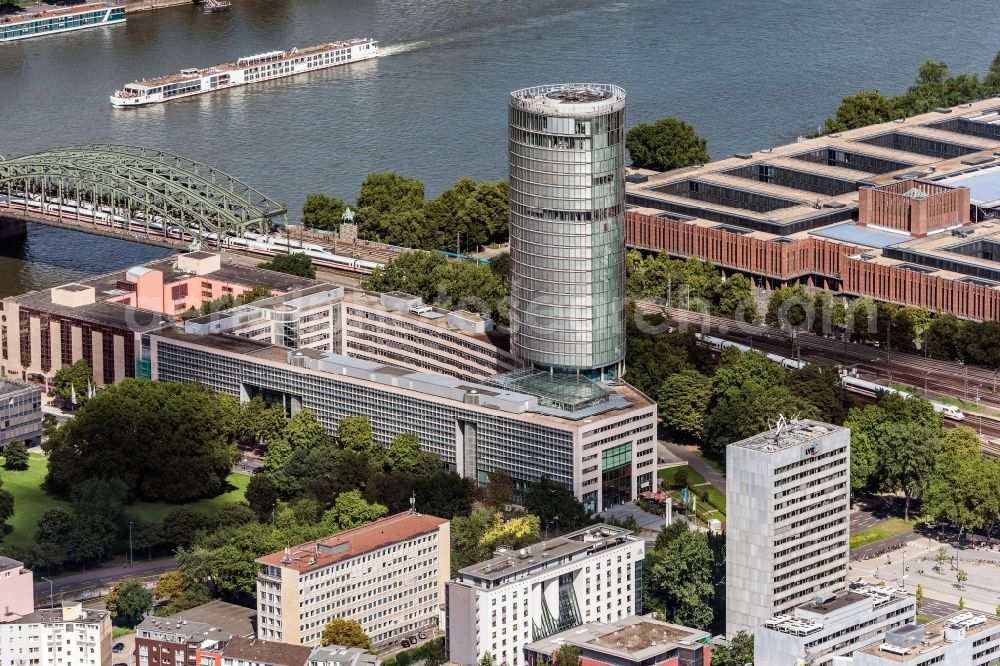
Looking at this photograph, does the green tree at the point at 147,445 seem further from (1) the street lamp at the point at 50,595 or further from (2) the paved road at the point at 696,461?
(2) the paved road at the point at 696,461

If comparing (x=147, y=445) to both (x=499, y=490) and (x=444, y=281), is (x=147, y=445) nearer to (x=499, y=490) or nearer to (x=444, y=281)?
(x=499, y=490)

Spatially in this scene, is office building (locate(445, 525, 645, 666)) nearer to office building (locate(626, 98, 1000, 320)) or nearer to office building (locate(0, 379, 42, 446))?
office building (locate(0, 379, 42, 446))

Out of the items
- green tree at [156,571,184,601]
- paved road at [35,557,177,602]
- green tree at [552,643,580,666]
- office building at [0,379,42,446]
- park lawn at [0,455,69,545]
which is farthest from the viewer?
office building at [0,379,42,446]

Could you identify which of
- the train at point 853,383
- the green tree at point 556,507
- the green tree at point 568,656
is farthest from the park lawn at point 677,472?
the green tree at point 568,656

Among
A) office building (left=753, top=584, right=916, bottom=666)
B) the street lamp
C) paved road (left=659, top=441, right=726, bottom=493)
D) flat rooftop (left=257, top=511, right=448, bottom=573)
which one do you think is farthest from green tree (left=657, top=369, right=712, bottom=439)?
the street lamp

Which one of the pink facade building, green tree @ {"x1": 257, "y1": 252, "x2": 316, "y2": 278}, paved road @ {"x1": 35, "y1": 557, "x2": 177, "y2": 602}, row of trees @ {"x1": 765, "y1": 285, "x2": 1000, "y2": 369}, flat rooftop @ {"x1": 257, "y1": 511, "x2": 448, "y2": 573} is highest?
green tree @ {"x1": 257, "y1": 252, "x2": 316, "y2": 278}

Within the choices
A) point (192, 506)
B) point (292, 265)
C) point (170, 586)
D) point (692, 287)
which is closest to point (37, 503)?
point (192, 506)
